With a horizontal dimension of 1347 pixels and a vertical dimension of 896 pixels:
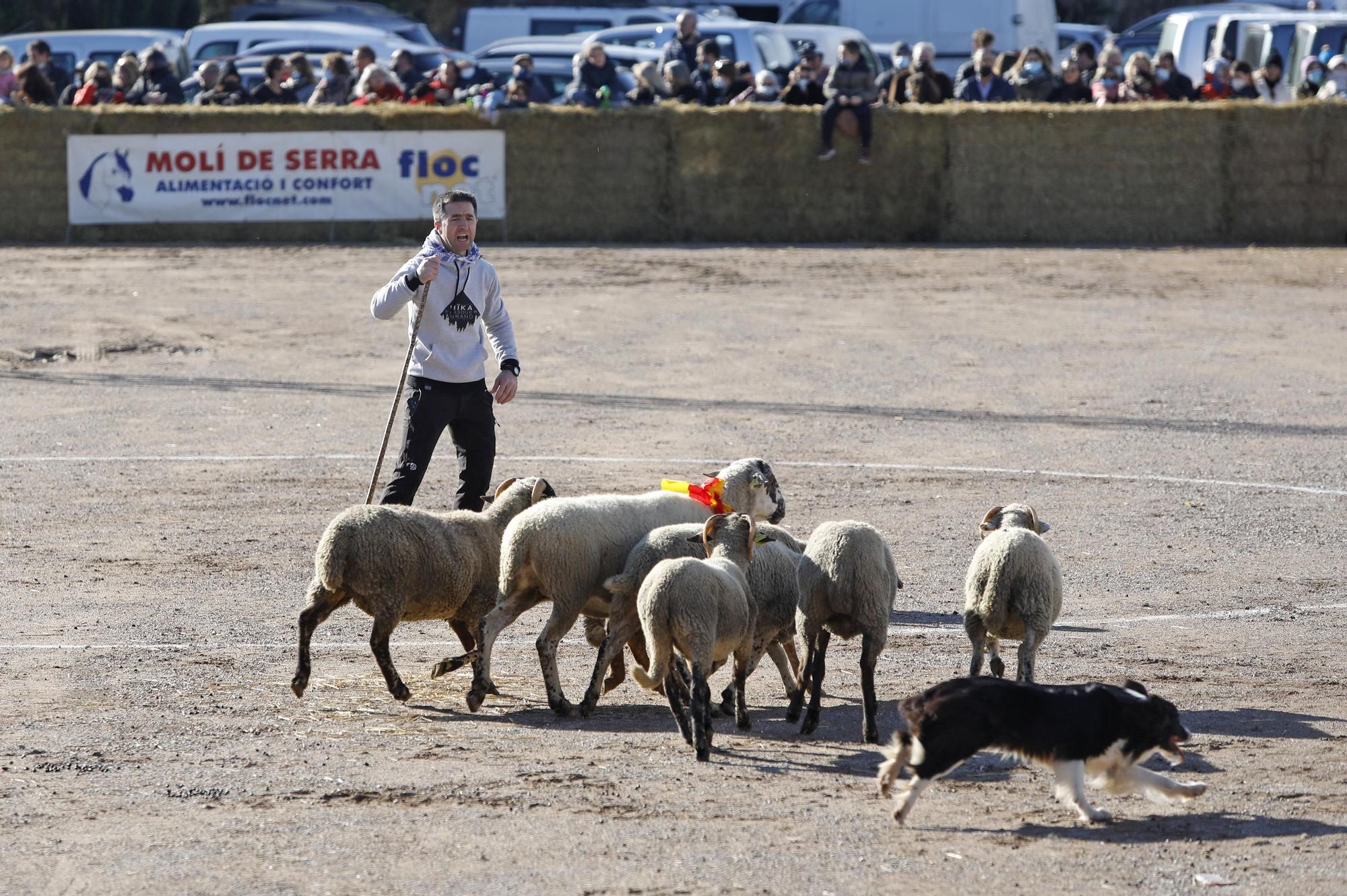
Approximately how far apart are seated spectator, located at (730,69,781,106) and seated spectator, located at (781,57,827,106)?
616 mm

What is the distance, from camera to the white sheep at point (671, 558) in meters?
7.97

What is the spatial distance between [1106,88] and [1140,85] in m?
0.50

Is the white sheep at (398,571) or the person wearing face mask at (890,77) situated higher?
the person wearing face mask at (890,77)

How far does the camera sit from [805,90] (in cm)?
2641

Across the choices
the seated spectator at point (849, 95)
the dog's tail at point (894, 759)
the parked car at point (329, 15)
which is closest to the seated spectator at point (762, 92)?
the seated spectator at point (849, 95)

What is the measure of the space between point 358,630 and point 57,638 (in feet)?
4.89

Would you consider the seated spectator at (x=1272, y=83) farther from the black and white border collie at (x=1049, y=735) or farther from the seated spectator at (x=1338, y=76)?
the black and white border collie at (x=1049, y=735)

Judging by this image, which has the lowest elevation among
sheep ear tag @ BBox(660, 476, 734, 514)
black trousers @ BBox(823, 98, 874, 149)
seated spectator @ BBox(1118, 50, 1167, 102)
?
sheep ear tag @ BBox(660, 476, 734, 514)

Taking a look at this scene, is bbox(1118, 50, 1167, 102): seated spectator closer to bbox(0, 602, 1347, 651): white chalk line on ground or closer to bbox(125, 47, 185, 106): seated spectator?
bbox(125, 47, 185, 106): seated spectator

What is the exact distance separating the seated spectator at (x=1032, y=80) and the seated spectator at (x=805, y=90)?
2.98 m

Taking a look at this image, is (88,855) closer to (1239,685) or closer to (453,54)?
(1239,685)

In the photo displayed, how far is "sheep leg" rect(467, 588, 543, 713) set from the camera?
812 centimetres

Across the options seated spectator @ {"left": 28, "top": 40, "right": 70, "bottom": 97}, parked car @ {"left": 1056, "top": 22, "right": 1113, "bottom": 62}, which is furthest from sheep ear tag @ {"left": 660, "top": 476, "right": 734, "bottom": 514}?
parked car @ {"left": 1056, "top": 22, "right": 1113, "bottom": 62}

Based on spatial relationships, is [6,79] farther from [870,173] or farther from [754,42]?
[870,173]
